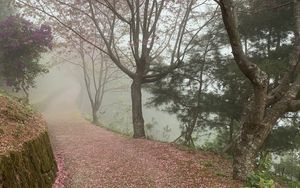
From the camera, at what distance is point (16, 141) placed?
809 cm

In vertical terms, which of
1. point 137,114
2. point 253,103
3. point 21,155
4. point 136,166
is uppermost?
point 253,103

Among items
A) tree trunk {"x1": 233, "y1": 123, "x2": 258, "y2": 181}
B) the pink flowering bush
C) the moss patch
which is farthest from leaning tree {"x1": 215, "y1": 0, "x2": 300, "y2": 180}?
the pink flowering bush

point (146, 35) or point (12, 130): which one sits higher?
point (146, 35)

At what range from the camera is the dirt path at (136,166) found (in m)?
10.8

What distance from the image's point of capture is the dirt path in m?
10.8

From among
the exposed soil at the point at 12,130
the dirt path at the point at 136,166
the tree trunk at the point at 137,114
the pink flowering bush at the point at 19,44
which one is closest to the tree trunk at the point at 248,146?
the dirt path at the point at 136,166

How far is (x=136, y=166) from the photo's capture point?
12.7 meters

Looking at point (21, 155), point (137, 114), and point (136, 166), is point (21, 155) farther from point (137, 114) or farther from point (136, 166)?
point (137, 114)

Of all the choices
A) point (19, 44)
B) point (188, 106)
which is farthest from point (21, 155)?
point (19, 44)

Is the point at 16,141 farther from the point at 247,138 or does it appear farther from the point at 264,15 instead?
the point at 264,15

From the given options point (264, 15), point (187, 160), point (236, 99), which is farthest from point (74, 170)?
point (264, 15)

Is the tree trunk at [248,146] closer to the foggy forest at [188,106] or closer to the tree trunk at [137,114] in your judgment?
the foggy forest at [188,106]

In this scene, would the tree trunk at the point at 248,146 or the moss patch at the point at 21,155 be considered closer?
the moss patch at the point at 21,155

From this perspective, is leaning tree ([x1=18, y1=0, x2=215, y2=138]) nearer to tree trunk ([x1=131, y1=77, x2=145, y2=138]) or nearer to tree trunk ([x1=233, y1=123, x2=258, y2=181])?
tree trunk ([x1=131, y1=77, x2=145, y2=138])
